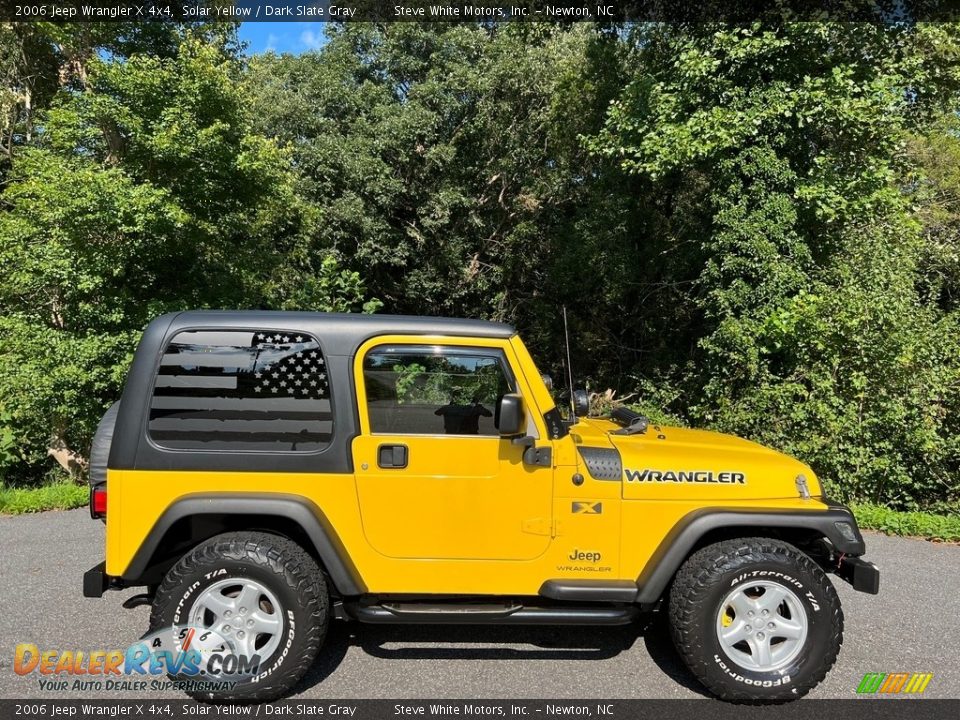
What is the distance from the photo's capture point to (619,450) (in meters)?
3.29

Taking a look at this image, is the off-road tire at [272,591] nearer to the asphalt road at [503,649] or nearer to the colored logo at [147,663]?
the colored logo at [147,663]

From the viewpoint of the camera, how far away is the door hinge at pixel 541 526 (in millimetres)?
3113

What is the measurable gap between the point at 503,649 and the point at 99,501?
2.27m

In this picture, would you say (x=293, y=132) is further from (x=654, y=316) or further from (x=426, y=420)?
(x=426, y=420)

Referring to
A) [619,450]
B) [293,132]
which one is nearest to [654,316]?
[293,132]

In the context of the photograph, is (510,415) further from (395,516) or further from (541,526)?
(395,516)

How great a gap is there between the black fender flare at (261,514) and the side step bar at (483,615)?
0.65 ft

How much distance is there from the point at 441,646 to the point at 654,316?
38.7ft

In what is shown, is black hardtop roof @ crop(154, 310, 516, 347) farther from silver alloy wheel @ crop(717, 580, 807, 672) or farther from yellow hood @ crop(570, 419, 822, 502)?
silver alloy wheel @ crop(717, 580, 807, 672)

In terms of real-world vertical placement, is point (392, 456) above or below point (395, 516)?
above

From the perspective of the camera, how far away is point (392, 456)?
3.09 metres

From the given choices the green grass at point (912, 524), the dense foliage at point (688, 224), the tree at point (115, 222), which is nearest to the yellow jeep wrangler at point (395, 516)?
the green grass at point (912, 524)

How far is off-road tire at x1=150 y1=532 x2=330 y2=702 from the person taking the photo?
2939mm

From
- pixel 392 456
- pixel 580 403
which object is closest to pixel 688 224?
pixel 580 403
